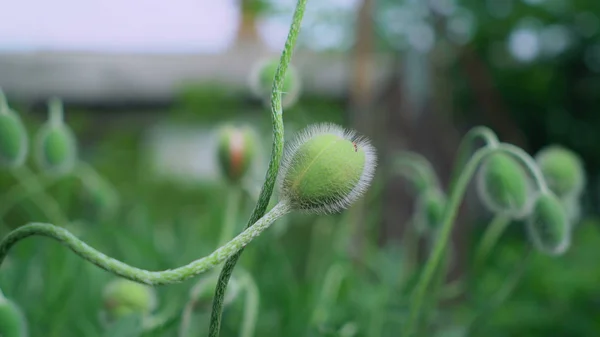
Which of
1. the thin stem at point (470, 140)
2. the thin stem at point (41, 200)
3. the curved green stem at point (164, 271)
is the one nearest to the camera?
the curved green stem at point (164, 271)

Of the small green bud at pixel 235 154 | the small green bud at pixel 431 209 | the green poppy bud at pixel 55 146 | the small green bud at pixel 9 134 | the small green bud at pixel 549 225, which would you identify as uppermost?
the green poppy bud at pixel 55 146

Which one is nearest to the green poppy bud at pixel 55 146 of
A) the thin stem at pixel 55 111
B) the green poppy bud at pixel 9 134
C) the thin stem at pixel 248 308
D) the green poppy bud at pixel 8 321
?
the thin stem at pixel 55 111

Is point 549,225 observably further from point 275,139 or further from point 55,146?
point 55,146

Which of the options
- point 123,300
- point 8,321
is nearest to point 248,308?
point 123,300

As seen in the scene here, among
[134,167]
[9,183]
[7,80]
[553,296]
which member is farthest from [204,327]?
[7,80]

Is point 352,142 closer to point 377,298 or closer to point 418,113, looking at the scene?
point 377,298

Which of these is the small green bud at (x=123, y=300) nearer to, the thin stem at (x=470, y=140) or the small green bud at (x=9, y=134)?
the small green bud at (x=9, y=134)
